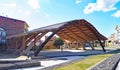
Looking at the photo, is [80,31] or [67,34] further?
[67,34]

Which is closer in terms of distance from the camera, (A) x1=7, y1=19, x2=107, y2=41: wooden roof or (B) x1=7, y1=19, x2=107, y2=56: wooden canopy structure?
(B) x1=7, y1=19, x2=107, y2=56: wooden canopy structure

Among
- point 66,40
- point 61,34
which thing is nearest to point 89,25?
point 61,34

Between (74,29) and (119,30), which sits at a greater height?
(119,30)

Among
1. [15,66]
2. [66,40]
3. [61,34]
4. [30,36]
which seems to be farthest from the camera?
[66,40]

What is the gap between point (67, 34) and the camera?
139ft

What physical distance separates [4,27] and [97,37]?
716 inches

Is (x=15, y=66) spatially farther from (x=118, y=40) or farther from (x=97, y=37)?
(x=118, y=40)

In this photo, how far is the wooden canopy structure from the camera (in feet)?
98.6

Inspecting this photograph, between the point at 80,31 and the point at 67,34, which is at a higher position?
the point at 80,31

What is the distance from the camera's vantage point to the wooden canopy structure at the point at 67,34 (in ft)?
98.6

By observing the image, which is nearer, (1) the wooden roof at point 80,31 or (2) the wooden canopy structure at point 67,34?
(2) the wooden canopy structure at point 67,34

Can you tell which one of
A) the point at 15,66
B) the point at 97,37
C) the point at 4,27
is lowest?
the point at 15,66

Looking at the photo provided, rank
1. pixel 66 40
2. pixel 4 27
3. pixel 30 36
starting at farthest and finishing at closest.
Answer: pixel 66 40 → pixel 4 27 → pixel 30 36

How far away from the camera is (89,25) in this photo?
35.1 metres
